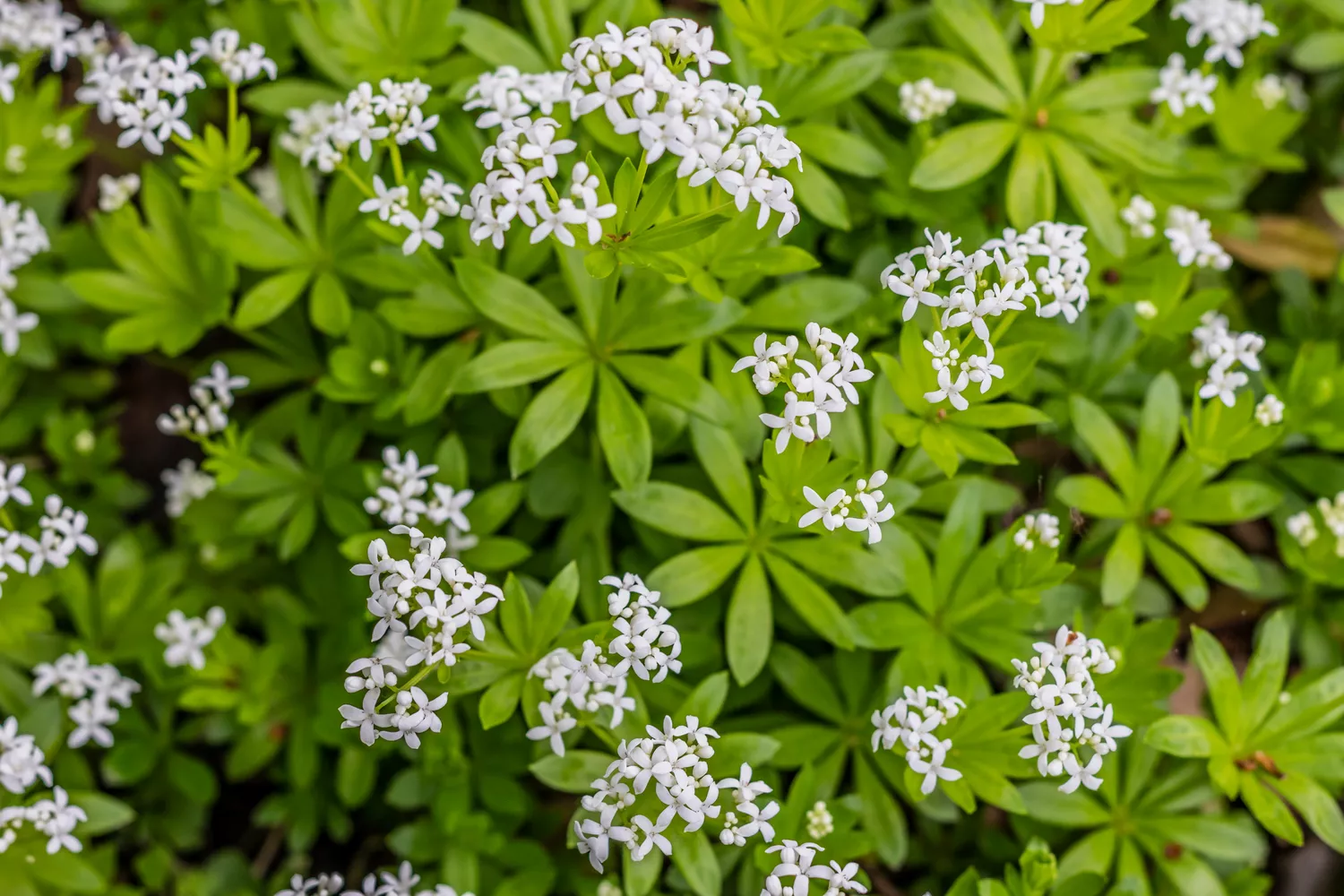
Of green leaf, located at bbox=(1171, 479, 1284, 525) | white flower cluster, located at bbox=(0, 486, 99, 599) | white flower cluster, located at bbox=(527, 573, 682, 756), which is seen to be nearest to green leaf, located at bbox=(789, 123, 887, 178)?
green leaf, located at bbox=(1171, 479, 1284, 525)

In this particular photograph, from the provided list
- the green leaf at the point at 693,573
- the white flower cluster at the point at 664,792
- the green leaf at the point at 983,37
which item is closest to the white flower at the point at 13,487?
the green leaf at the point at 693,573

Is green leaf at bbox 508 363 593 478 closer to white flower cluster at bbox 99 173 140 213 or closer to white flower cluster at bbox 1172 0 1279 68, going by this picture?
white flower cluster at bbox 99 173 140 213

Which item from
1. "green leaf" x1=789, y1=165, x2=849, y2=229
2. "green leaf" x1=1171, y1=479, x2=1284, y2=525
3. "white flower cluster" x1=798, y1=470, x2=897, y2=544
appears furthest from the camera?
"green leaf" x1=789, y1=165, x2=849, y2=229

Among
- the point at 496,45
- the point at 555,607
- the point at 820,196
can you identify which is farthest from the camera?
the point at 496,45

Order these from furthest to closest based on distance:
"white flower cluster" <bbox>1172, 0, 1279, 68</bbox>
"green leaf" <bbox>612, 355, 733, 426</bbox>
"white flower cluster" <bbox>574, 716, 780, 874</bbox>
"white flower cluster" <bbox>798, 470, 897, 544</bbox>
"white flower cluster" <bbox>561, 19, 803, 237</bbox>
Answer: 1. "white flower cluster" <bbox>1172, 0, 1279, 68</bbox>
2. "green leaf" <bbox>612, 355, 733, 426</bbox>
3. "white flower cluster" <bbox>798, 470, 897, 544</bbox>
4. "white flower cluster" <bbox>574, 716, 780, 874</bbox>
5. "white flower cluster" <bbox>561, 19, 803, 237</bbox>

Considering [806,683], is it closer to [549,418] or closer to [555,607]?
[555,607]

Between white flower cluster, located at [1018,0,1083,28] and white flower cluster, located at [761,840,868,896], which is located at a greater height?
white flower cluster, located at [1018,0,1083,28]

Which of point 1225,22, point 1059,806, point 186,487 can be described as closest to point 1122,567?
point 1059,806

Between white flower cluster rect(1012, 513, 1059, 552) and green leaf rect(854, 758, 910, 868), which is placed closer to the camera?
white flower cluster rect(1012, 513, 1059, 552)
